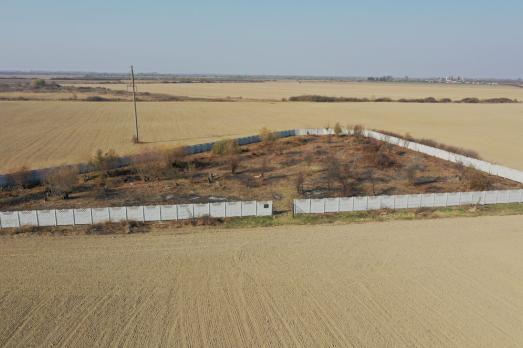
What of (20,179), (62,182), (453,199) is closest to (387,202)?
(453,199)

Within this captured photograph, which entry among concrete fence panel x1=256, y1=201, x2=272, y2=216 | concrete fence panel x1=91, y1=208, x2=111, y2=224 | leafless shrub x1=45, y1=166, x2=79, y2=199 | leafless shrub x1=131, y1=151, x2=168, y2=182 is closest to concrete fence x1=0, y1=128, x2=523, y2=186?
leafless shrub x1=45, y1=166, x2=79, y2=199

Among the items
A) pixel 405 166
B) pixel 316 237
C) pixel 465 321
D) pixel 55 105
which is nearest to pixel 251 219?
pixel 316 237

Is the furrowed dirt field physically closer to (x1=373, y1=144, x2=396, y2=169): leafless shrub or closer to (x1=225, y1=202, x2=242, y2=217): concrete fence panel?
(x1=225, y1=202, x2=242, y2=217): concrete fence panel

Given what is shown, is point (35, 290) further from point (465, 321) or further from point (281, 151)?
point (281, 151)

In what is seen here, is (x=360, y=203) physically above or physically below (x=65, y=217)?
below

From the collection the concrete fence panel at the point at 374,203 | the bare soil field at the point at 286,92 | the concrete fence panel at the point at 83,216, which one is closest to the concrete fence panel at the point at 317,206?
the concrete fence panel at the point at 374,203

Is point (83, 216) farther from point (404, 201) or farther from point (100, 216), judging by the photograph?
point (404, 201)

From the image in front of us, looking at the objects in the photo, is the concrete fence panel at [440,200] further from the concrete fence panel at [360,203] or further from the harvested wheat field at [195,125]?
the harvested wheat field at [195,125]
